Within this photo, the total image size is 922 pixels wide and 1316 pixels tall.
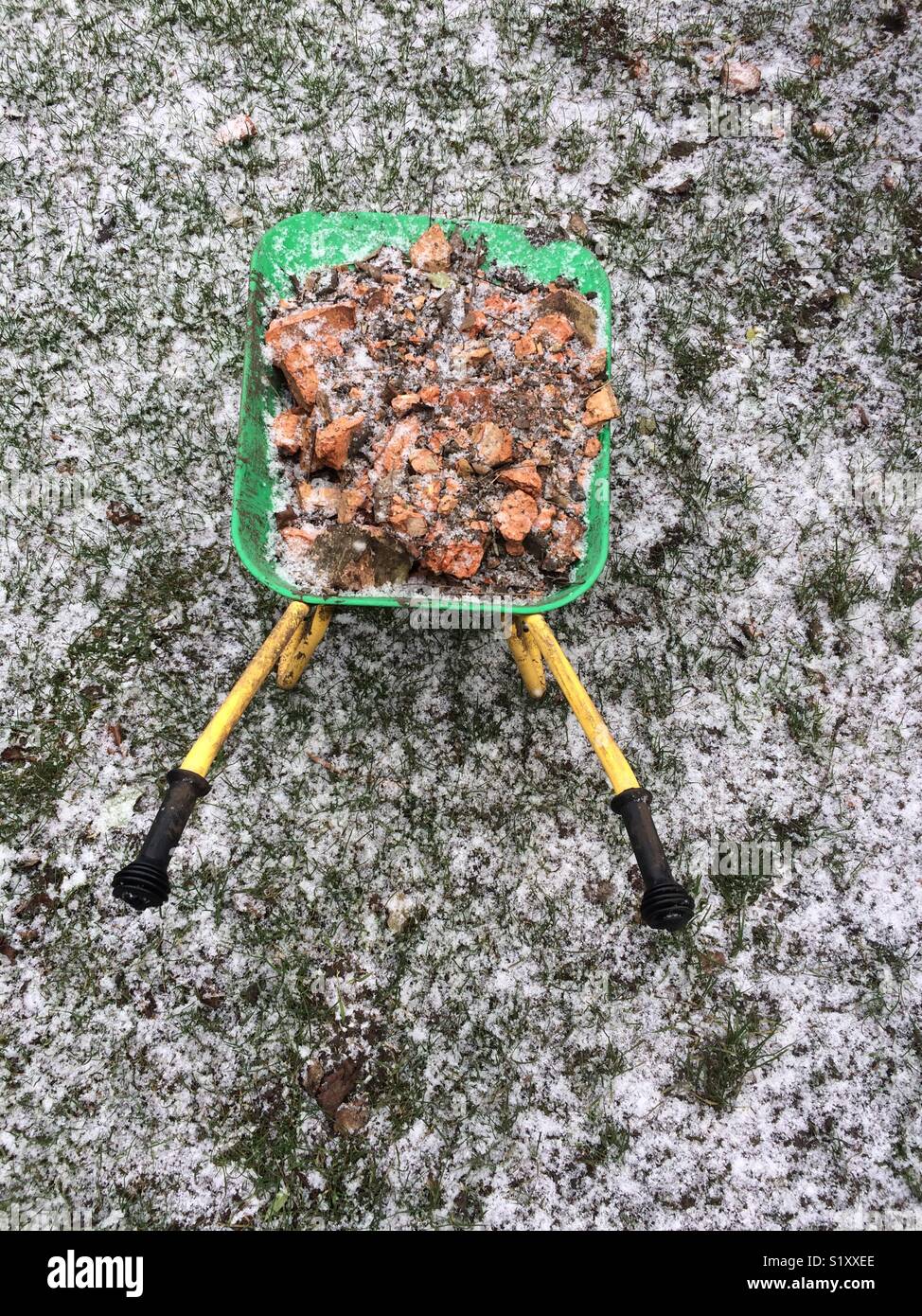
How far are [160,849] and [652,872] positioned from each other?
124cm

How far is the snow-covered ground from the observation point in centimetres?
270

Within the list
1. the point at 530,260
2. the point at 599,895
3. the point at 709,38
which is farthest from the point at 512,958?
the point at 709,38

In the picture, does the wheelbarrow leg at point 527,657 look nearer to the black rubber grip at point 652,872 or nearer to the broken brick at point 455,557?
the broken brick at point 455,557

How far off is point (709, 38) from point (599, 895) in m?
4.22

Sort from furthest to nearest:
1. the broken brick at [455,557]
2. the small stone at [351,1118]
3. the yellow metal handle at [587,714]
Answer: the small stone at [351,1118] → the broken brick at [455,557] → the yellow metal handle at [587,714]

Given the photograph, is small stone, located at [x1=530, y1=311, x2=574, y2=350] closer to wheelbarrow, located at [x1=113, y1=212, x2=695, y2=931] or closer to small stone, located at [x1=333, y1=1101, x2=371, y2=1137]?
wheelbarrow, located at [x1=113, y1=212, x2=695, y2=931]

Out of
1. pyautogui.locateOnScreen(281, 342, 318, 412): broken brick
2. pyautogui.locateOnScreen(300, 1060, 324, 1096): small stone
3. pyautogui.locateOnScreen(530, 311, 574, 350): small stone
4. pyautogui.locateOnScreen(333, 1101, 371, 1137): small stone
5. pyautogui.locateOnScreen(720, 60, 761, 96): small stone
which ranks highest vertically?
pyautogui.locateOnScreen(720, 60, 761, 96): small stone

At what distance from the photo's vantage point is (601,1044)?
9.14ft

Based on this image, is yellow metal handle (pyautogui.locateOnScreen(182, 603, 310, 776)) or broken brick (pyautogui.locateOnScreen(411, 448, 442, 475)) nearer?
yellow metal handle (pyautogui.locateOnScreen(182, 603, 310, 776))

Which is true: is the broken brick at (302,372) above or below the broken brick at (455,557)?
above

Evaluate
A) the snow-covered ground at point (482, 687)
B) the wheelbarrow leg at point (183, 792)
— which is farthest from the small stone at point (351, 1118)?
the wheelbarrow leg at point (183, 792)

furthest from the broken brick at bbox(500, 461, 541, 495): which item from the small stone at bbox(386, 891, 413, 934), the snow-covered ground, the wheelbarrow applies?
the small stone at bbox(386, 891, 413, 934)

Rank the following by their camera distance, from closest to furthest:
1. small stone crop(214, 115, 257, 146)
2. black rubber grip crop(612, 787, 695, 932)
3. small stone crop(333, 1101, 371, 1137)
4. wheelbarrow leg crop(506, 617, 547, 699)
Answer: black rubber grip crop(612, 787, 695, 932) < small stone crop(333, 1101, 371, 1137) < wheelbarrow leg crop(506, 617, 547, 699) < small stone crop(214, 115, 257, 146)

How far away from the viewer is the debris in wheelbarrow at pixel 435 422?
2.48 m
